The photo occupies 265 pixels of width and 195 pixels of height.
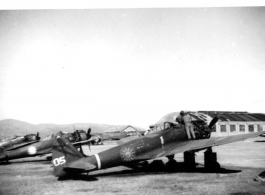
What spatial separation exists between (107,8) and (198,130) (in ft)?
21.7

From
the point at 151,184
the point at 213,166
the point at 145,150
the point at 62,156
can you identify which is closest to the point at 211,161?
the point at 213,166

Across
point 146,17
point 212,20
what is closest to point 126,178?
point 146,17

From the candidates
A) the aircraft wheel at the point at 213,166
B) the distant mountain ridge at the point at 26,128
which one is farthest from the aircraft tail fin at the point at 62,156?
the aircraft wheel at the point at 213,166

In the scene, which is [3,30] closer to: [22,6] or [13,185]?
[22,6]

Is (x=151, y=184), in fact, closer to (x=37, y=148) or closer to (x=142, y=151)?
(x=142, y=151)

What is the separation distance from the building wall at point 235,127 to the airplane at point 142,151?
25856mm

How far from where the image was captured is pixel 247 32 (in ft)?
33.8

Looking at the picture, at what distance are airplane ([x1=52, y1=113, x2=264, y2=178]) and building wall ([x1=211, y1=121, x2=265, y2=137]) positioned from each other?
25.9 meters

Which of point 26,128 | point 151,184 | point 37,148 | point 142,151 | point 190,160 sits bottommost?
point 26,128

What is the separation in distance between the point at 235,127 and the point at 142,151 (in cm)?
2985

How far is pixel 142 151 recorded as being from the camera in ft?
29.3

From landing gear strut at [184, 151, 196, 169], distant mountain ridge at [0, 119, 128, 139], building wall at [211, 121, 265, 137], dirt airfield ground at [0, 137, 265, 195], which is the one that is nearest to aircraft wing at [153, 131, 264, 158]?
landing gear strut at [184, 151, 196, 169]

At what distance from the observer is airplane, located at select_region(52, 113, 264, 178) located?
25.9ft

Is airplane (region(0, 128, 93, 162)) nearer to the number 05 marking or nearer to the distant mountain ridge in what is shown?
the distant mountain ridge
